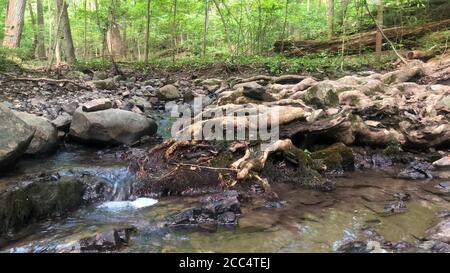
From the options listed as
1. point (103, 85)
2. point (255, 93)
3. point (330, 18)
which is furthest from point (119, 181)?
point (330, 18)

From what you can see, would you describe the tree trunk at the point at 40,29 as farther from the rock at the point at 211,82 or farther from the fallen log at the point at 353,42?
the fallen log at the point at 353,42

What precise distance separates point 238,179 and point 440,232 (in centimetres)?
286

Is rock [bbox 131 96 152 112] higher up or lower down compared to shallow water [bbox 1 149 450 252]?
higher up

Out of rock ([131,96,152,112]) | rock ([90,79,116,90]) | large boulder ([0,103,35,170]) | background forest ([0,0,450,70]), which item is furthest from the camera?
background forest ([0,0,450,70])

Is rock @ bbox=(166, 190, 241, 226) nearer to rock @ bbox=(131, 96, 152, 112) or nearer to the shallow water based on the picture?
the shallow water

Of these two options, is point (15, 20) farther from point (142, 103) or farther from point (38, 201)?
point (38, 201)

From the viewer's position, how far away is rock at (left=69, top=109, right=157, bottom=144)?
8.16 meters

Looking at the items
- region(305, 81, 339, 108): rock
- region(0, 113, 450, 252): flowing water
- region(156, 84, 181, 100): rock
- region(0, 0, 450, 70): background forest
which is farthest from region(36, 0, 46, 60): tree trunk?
region(0, 113, 450, 252): flowing water

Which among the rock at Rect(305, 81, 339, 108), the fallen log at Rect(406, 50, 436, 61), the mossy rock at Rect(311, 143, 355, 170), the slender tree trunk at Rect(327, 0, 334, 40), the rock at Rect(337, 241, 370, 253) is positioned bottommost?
the rock at Rect(337, 241, 370, 253)

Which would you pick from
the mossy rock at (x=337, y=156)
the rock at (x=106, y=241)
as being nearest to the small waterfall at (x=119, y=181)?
the rock at (x=106, y=241)

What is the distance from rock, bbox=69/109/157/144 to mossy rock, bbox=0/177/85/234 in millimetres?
2117

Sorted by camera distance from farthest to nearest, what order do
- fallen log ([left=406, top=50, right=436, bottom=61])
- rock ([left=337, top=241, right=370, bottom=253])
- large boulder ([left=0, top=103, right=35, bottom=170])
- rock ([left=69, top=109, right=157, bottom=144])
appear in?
fallen log ([left=406, top=50, right=436, bottom=61]) → rock ([left=69, top=109, right=157, bottom=144]) → large boulder ([left=0, top=103, right=35, bottom=170]) → rock ([left=337, top=241, right=370, bottom=253])
